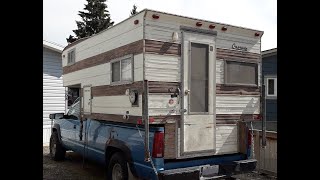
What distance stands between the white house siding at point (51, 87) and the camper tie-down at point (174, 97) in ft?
26.4

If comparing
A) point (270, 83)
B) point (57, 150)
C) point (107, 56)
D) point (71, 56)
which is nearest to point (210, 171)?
point (107, 56)

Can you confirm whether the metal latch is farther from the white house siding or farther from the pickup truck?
the white house siding

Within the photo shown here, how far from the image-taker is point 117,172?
19.4ft

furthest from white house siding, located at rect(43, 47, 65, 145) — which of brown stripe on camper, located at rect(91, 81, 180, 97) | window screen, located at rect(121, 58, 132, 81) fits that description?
window screen, located at rect(121, 58, 132, 81)

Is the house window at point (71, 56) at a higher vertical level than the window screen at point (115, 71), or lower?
higher

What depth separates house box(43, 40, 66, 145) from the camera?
47.0 feet

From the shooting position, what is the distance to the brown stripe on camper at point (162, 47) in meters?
5.19

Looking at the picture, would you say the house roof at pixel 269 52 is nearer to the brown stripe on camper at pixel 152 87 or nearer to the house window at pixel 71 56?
the house window at pixel 71 56

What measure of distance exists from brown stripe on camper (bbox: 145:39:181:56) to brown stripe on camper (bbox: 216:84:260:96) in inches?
46.0

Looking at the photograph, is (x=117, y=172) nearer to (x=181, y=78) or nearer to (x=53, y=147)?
(x=181, y=78)

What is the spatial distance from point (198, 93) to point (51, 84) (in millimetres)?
10601

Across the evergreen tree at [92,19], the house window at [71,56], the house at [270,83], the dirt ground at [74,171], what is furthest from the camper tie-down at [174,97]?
the evergreen tree at [92,19]
